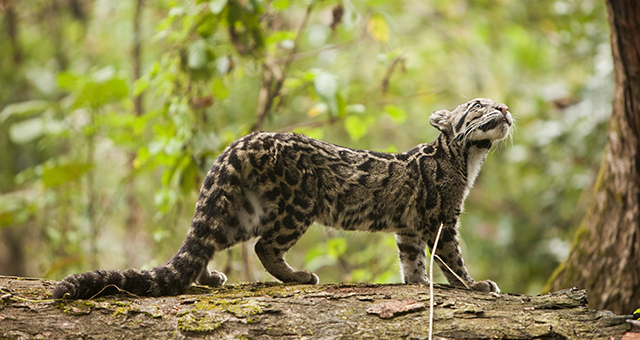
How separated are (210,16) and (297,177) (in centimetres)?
316

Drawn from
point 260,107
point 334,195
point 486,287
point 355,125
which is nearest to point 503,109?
point 486,287

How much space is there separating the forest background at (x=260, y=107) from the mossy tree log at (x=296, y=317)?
1.80 metres

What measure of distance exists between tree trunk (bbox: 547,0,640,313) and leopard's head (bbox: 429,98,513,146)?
1696 millimetres

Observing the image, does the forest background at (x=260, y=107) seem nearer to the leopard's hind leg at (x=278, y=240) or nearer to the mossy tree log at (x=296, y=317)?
the leopard's hind leg at (x=278, y=240)

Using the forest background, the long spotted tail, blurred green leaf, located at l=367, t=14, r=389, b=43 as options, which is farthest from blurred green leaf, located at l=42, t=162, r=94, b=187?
blurred green leaf, located at l=367, t=14, r=389, b=43

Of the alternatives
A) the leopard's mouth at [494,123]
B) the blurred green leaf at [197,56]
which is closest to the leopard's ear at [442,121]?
the leopard's mouth at [494,123]

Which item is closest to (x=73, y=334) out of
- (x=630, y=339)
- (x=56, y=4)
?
(x=630, y=339)

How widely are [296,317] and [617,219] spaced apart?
4.62 m

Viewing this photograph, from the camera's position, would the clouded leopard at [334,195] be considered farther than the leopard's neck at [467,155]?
No

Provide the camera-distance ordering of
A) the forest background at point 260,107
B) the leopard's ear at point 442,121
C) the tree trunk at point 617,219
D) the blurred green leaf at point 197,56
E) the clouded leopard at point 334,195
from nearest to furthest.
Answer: the clouded leopard at point 334,195
the leopard's ear at point 442,121
the tree trunk at point 617,219
the blurred green leaf at point 197,56
the forest background at point 260,107

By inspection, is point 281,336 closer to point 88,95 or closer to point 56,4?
point 88,95

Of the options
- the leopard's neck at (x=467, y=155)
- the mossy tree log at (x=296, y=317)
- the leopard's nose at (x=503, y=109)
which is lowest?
the mossy tree log at (x=296, y=317)

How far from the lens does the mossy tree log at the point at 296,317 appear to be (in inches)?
147

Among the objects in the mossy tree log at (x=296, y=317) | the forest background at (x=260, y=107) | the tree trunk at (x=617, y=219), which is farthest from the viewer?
the forest background at (x=260, y=107)
